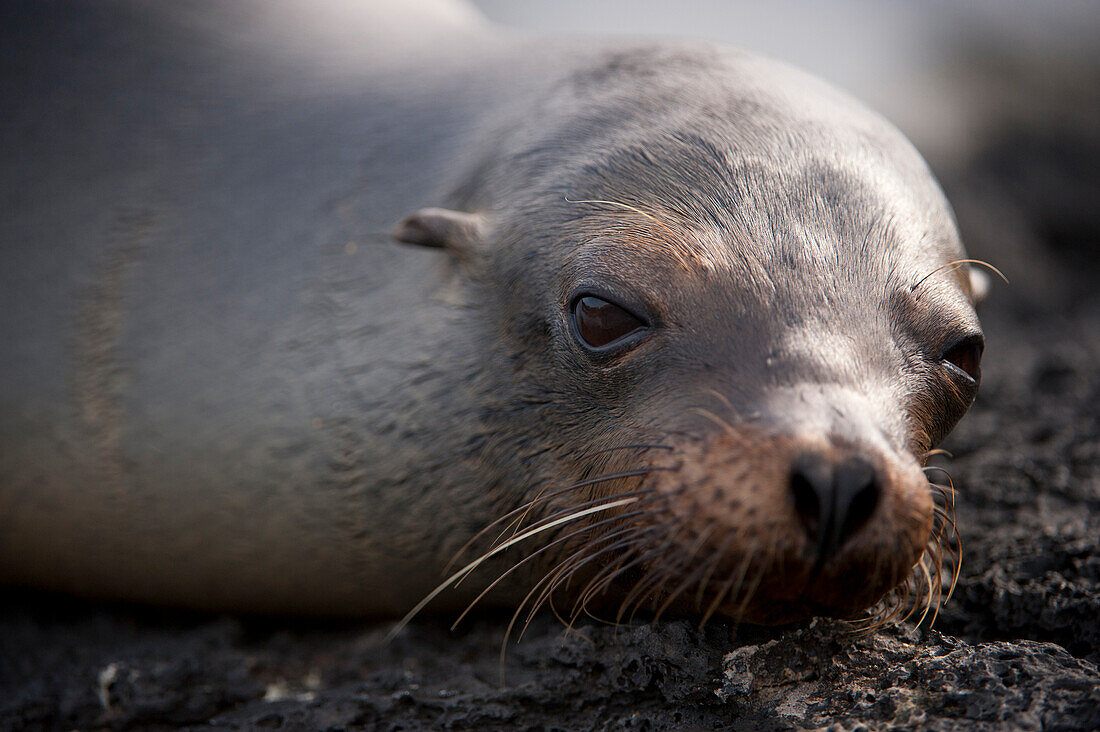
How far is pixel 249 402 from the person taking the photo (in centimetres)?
296

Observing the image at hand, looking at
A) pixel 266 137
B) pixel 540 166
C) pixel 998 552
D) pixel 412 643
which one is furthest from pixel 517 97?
pixel 998 552

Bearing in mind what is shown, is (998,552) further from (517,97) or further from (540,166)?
(517,97)

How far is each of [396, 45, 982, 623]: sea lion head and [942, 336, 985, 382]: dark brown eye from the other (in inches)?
0.4

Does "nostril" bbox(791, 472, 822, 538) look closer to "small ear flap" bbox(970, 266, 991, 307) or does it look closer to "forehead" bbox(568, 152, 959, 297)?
"forehead" bbox(568, 152, 959, 297)

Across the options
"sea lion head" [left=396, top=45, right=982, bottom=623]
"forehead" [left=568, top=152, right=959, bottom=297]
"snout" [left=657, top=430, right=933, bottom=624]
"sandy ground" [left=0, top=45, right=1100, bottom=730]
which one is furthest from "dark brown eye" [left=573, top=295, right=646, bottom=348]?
"sandy ground" [left=0, top=45, right=1100, bottom=730]

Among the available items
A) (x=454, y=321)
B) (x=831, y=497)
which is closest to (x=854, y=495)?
(x=831, y=497)

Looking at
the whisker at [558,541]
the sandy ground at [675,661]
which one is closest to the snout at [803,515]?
the whisker at [558,541]

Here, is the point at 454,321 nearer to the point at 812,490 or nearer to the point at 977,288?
the point at 812,490

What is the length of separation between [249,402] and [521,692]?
124 cm

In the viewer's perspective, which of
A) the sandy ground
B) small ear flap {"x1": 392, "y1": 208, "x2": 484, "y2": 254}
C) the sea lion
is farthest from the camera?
small ear flap {"x1": 392, "y1": 208, "x2": 484, "y2": 254}

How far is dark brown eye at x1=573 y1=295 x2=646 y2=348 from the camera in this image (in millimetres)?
2355

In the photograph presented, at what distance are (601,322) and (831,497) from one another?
78cm

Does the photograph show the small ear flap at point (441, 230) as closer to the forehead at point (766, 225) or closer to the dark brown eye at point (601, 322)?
the forehead at point (766, 225)

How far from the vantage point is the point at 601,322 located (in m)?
2.38
